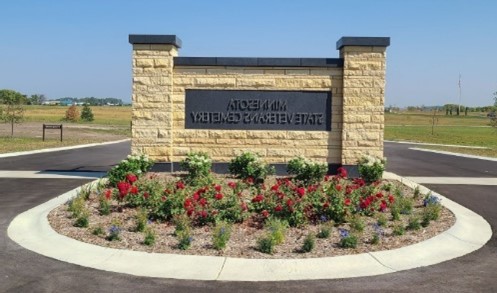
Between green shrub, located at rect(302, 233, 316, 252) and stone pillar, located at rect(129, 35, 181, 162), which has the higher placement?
stone pillar, located at rect(129, 35, 181, 162)

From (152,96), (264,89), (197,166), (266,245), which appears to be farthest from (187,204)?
(264,89)

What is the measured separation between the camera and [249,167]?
12859 mm

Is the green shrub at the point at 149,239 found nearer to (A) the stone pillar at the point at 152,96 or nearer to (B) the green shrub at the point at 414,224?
(B) the green shrub at the point at 414,224

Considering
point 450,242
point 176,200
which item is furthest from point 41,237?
point 450,242

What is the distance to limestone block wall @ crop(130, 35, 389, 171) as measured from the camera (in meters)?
14.3

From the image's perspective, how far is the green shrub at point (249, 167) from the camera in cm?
→ 1285

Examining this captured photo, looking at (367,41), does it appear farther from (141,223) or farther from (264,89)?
(141,223)

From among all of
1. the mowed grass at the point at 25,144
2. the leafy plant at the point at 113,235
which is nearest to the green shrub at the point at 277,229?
the leafy plant at the point at 113,235

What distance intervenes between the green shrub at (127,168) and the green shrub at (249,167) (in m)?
2.43

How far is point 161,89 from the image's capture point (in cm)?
1440

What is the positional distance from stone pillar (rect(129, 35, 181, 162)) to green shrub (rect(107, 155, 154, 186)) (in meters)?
1.31

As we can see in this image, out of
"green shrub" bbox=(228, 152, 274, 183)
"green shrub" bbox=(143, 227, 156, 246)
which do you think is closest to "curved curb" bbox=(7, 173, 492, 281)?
"green shrub" bbox=(143, 227, 156, 246)

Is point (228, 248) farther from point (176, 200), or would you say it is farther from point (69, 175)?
point (69, 175)

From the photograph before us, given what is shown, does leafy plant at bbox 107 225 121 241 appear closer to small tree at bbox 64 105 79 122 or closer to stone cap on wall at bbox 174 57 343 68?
stone cap on wall at bbox 174 57 343 68
